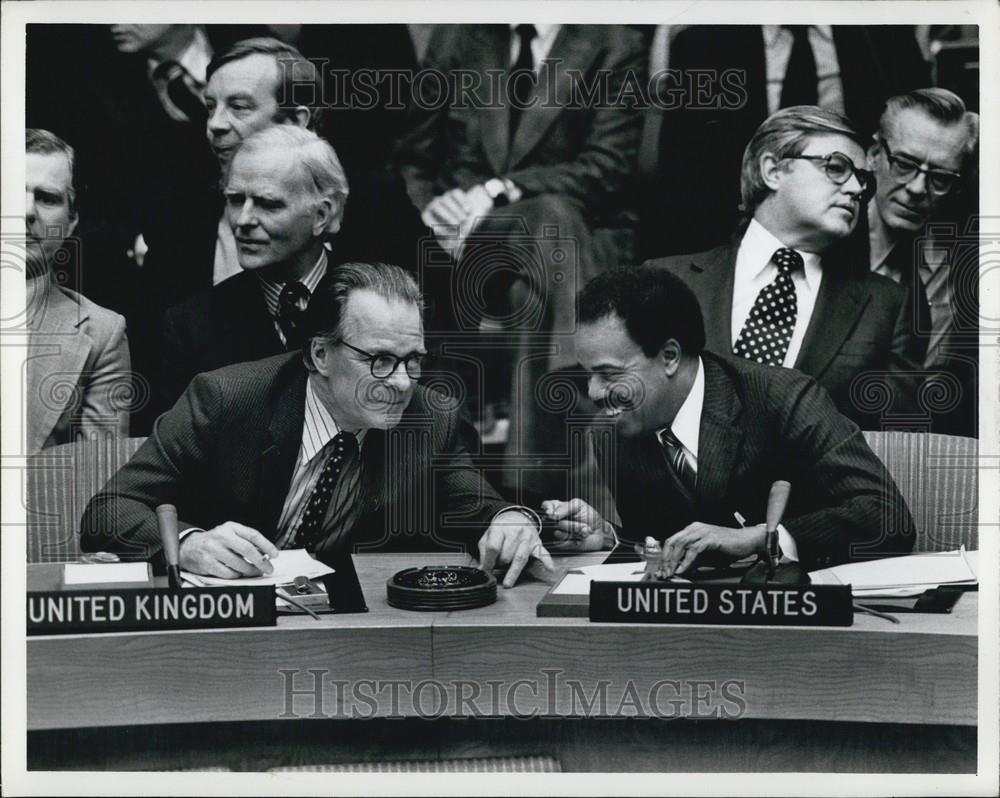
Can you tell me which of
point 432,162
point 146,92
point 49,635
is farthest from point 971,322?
point 49,635

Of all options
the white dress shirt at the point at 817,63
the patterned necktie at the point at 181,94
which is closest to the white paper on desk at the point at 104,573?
the patterned necktie at the point at 181,94

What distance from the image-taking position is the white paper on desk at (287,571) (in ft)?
13.7

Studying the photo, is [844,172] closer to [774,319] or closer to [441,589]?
[774,319]

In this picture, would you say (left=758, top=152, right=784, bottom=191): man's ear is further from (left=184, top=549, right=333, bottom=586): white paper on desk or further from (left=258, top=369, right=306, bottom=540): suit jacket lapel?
(left=184, top=549, right=333, bottom=586): white paper on desk

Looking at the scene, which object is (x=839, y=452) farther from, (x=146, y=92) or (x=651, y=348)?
(x=146, y=92)

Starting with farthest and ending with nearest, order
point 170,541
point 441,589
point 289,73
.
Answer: point 289,73 → point 170,541 → point 441,589

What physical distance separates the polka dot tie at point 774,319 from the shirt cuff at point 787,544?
0.59 meters

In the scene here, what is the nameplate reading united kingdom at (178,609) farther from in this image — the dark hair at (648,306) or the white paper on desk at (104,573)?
the dark hair at (648,306)

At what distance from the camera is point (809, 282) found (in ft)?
14.2

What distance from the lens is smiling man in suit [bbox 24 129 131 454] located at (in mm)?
4258

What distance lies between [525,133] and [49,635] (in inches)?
93.7

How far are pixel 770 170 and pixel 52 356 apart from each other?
2.63 meters

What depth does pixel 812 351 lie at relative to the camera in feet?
14.1

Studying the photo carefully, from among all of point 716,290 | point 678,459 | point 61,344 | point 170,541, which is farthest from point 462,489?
point 61,344
